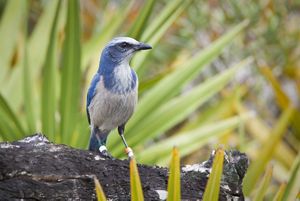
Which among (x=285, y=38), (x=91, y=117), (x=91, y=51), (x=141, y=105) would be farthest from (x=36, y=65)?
(x=285, y=38)

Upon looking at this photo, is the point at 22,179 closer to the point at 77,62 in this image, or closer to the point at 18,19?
the point at 77,62

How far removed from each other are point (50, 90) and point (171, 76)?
2.88ft

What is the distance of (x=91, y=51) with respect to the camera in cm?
591

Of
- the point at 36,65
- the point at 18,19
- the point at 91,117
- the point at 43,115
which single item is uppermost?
the point at 18,19

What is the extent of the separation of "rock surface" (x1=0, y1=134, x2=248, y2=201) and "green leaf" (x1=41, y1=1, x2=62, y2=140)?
5.28 ft

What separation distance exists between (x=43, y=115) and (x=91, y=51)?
49.9 inches

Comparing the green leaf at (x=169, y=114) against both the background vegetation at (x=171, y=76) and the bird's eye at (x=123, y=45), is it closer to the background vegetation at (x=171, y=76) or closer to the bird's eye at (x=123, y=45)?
the background vegetation at (x=171, y=76)

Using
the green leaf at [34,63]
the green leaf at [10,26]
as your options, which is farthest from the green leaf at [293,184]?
the green leaf at [10,26]

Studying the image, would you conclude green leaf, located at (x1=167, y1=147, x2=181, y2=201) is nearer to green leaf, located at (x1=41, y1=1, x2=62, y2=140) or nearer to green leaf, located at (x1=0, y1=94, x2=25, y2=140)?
green leaf, located at (x1=0, y1=94, x2=25, y2=140)

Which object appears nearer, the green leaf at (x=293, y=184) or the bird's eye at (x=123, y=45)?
the bird's eye at (x=123, y=45)

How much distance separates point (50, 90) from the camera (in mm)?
4891

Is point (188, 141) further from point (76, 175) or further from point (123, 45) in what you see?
point (76, 175)

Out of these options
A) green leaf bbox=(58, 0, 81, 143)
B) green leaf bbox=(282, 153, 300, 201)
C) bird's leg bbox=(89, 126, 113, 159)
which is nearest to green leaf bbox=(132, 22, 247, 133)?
green leaf bbox=(58, 0, 81, 143)

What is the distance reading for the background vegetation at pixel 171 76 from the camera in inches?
188
